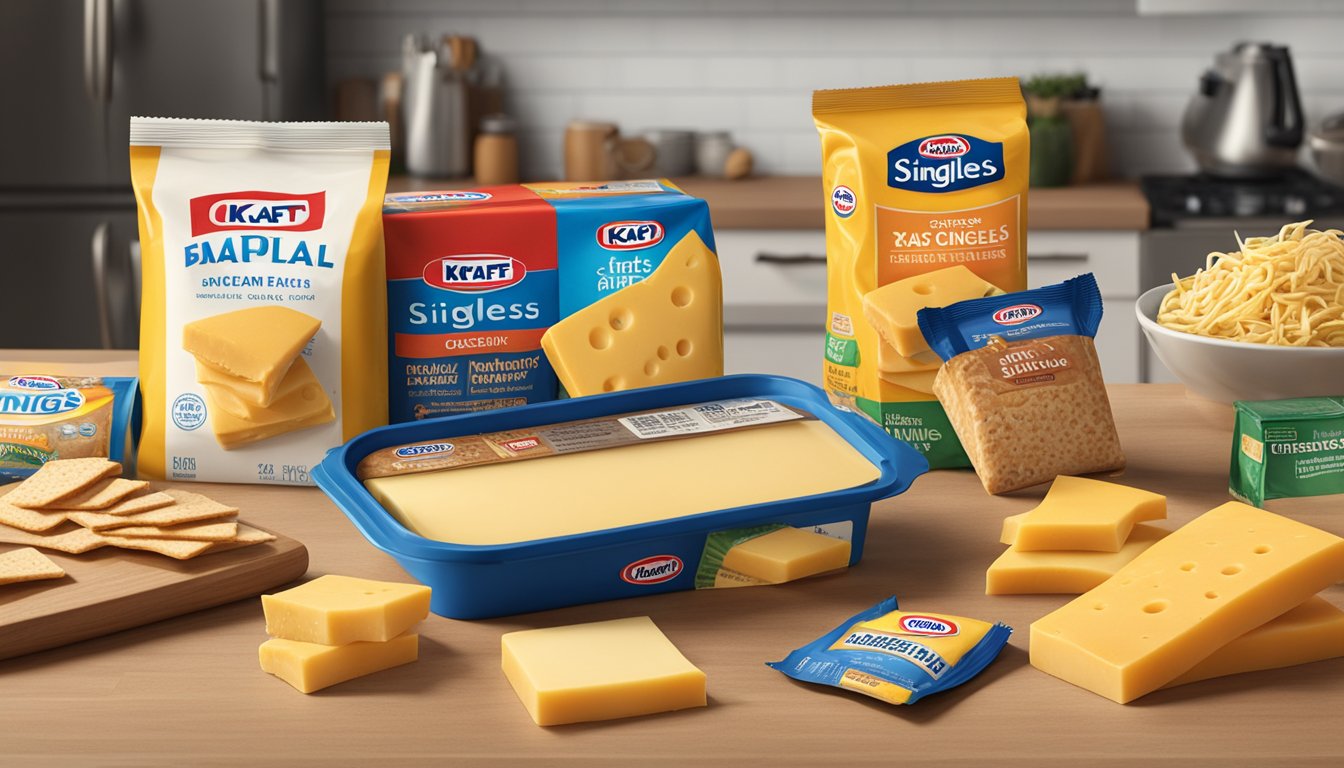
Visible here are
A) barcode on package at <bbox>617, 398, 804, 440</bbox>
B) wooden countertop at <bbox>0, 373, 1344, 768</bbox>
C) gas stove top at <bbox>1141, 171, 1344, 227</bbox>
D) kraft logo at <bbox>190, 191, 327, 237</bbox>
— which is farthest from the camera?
gas stove top at <bbox>1141, 171, 1344, 227</bbox>

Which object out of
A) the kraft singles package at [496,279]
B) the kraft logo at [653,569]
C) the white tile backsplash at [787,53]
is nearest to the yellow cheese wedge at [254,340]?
the kraft singles package at [496,279]

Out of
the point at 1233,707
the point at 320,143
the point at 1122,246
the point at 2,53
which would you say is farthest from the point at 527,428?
the point at 2,53

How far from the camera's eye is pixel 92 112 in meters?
3.23

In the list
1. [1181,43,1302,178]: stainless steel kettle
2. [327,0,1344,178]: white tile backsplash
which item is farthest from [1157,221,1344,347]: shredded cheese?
[327,0,1344,178]: white tile backsplash

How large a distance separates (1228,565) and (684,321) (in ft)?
1.91

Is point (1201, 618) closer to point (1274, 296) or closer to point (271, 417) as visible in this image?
point (1274, 296)

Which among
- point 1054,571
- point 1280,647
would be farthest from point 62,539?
point 1280,647

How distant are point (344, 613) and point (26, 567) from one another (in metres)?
0.27

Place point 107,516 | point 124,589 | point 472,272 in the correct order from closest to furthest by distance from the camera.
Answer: point 124,589 < point 107,516 < point 472,272

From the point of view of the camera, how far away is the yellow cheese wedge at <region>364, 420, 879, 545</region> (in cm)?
103

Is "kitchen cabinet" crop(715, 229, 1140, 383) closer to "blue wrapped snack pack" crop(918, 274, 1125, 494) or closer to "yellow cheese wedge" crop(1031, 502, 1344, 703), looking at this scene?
"blue wrapped snack pack" crop(918, 274, 1125, 494)

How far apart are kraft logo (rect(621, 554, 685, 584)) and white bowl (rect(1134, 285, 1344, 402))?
0.62 meters

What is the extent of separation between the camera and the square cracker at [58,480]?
43.9 inches

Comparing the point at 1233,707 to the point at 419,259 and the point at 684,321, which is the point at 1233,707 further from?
the point at 419,259
